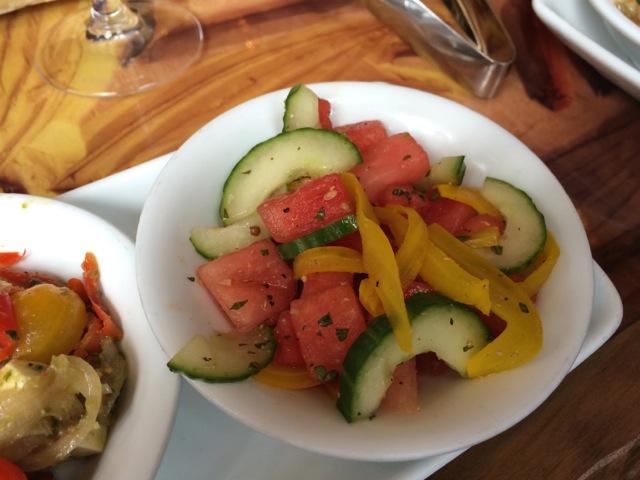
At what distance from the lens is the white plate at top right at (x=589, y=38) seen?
1.30 meters

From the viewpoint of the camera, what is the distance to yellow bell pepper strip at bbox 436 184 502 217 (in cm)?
98

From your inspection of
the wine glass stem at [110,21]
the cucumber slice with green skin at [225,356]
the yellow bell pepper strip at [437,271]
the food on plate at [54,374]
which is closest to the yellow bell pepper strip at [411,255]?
the yellow bell pepper strip at [437,271]

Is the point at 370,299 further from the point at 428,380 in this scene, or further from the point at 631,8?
the point at 631,8

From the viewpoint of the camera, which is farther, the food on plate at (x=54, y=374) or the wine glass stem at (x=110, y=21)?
the wine glass stem at (x=110, y=21)

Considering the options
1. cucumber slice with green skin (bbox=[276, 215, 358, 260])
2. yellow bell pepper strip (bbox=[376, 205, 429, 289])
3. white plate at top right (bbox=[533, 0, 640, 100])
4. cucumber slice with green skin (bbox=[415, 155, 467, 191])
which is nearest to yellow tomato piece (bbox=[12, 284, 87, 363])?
cucumber slice with green skin (bbox=[276, 215, 358, 260])

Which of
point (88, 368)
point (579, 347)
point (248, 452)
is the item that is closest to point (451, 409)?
point (579, 347)

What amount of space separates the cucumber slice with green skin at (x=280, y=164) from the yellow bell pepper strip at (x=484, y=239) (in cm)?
24

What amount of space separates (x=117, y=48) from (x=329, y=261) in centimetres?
106

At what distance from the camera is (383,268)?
2.73ft

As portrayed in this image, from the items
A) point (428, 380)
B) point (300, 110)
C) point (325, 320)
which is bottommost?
point (428, 380)

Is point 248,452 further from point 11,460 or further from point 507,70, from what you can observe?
point 507,70

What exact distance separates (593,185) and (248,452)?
907mm

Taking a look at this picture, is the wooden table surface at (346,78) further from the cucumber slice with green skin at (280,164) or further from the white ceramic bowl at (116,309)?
the cucumber slice with green skin at (280,164)

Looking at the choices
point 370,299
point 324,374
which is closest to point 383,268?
point 370,299
